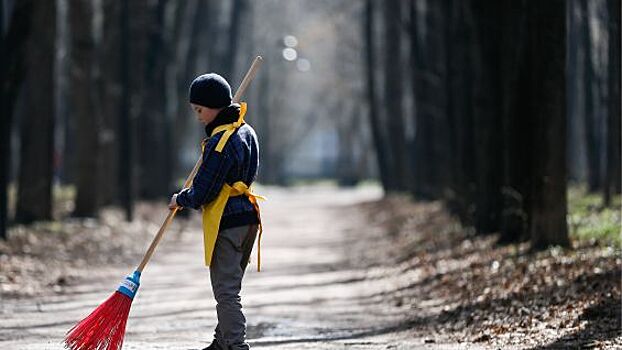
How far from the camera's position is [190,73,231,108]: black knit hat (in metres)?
8.64

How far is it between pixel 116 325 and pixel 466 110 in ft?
42.5

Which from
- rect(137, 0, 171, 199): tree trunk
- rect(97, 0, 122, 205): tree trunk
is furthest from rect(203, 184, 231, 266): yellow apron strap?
rect(137, 0, 171, 199): tree trunk

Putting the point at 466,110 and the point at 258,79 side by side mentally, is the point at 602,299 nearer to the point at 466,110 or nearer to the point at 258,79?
the point at 466,110

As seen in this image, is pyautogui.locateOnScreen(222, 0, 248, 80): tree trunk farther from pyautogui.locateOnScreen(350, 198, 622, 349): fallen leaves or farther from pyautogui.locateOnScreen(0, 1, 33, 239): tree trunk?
pyautogui.locateOnScreen(0, 1, 33, 239): tree trunk

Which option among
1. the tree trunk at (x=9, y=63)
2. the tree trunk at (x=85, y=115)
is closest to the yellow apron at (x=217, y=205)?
the tree trunk at (x=9, y=63)

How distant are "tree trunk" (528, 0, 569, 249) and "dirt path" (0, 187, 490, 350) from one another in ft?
7.54

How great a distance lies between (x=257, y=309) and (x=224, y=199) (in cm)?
489

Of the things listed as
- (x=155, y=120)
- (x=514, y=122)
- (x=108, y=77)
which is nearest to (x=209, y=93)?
(x=514, y=122)

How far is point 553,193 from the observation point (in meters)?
14.9

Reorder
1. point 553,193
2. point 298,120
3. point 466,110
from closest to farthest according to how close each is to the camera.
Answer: point 553,193
point 466,110
point 298,120

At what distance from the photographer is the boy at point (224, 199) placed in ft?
27.9

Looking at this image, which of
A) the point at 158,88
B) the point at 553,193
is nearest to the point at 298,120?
the point at 158,88

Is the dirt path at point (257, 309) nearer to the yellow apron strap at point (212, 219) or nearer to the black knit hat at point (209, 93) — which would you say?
the yellow apron strap at point (212, 219)

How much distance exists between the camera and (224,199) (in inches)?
337
